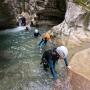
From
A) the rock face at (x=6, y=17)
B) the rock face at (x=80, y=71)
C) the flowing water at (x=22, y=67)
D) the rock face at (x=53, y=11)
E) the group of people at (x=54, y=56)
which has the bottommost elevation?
the rock face at (x=6, y=17)

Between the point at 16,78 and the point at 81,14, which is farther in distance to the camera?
the point at 81,14

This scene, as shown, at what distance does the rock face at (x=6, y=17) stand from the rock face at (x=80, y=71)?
17461 mm

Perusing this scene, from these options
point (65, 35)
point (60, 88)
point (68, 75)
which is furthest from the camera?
point (65, 35)

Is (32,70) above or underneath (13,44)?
above

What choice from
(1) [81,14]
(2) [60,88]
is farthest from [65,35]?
(2) [60,88]

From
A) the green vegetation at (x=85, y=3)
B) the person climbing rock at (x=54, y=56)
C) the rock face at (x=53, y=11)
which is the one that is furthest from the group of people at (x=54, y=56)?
the rock face at (x=53, y=11)

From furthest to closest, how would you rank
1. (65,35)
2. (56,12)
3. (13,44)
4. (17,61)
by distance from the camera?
(56,12), (13,44), (65,35), (17,61)

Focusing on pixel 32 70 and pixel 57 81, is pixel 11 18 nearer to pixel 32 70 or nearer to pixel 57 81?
pixel 32 70

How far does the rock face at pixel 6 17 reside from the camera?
32031 mm

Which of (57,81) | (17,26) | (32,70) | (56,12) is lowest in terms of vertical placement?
(17,26)

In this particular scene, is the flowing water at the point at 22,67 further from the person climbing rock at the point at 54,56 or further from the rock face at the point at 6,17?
the rock face at the point at 6,17

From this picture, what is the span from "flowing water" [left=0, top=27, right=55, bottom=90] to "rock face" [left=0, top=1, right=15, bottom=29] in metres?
8.30

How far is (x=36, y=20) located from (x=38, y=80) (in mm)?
17224

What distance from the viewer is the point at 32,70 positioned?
625 inches
